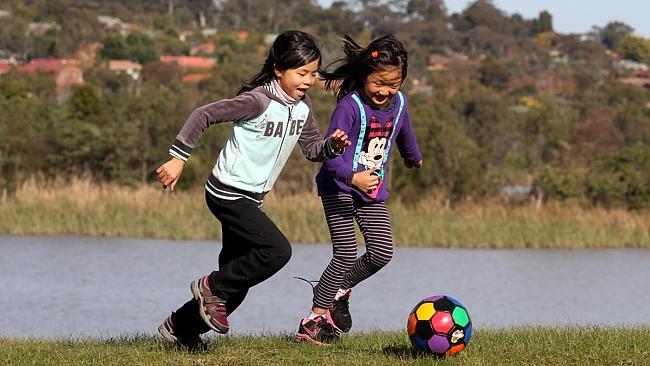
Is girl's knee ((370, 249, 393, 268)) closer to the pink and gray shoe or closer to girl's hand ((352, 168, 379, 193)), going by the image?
the pink and gray shoe

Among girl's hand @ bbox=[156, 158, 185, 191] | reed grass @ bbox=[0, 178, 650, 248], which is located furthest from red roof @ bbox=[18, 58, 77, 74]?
girl's hand @ bbox=[156, 158, 185, 191]

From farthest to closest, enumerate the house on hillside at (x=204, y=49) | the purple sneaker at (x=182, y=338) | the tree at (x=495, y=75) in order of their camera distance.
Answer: the house on hillside at (x=204, y=49)
the tree at (x=495, y=75)
the purple sneaker at (x=182, y=338)

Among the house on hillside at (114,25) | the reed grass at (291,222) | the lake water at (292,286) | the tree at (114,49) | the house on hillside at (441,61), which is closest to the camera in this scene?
the lake water at (292,286)

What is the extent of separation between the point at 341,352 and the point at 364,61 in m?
1.67

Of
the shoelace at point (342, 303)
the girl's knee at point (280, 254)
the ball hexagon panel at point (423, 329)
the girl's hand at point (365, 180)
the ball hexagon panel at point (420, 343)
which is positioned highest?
the girl's hand at point (365, 180)

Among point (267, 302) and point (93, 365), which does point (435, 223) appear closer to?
point (267, 302)

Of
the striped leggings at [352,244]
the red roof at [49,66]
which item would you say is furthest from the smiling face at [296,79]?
the red roof at [49,66]

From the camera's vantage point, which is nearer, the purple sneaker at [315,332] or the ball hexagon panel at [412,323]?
the ball hexagon panel at [412,323]

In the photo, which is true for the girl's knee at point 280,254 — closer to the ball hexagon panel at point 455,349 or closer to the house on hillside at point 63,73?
the ball hexagon panel at point 455,349

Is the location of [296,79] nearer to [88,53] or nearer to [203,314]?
[203,314]

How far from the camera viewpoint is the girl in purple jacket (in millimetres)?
7785

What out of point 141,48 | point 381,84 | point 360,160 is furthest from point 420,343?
point 141,48

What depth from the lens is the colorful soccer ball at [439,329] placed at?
7121 mm

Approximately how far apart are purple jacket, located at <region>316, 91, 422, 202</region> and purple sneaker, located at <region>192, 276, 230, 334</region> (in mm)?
1014
